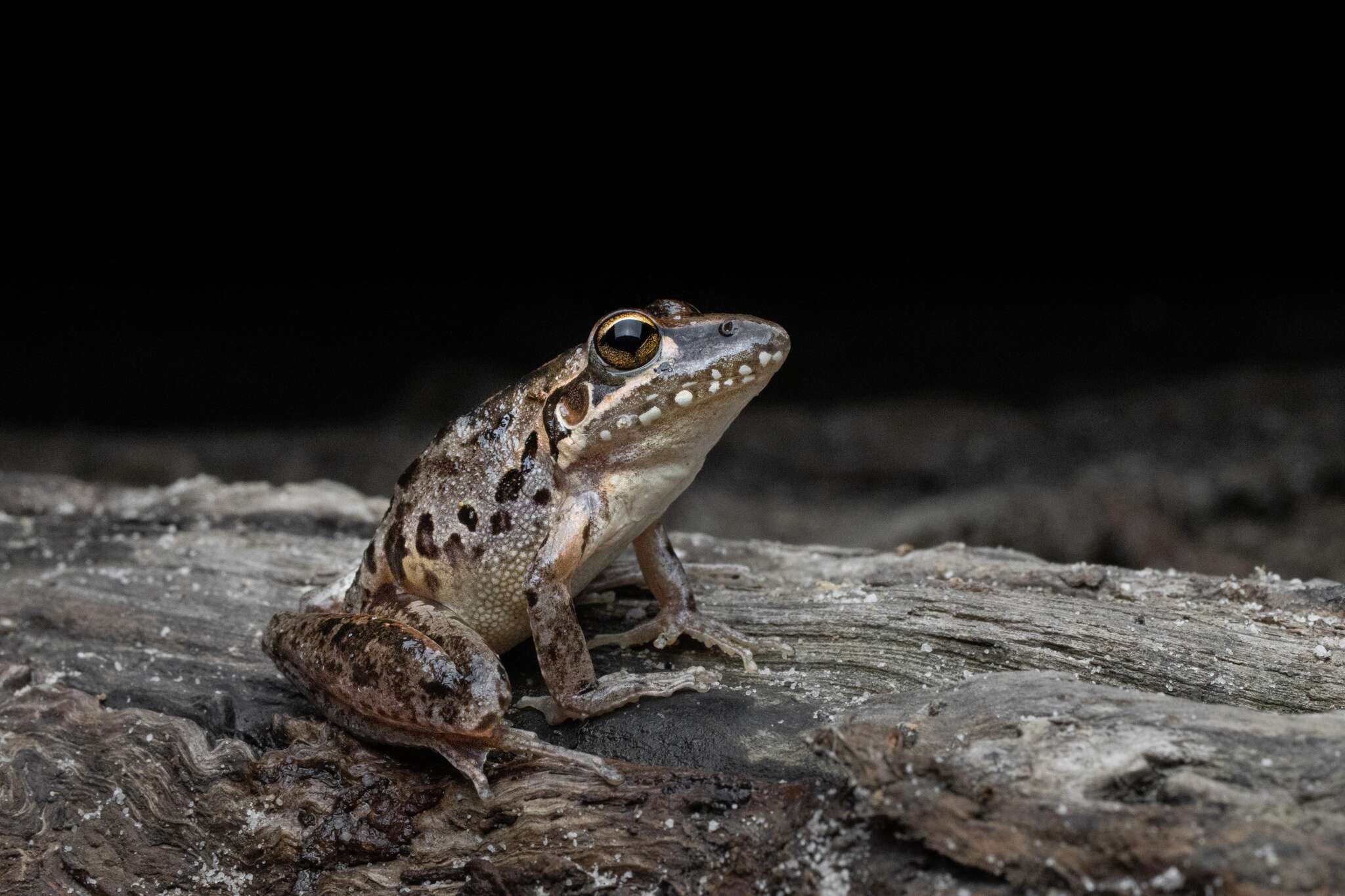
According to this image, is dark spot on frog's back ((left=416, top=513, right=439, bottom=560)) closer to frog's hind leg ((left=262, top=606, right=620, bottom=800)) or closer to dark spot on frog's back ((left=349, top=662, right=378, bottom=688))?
frog's hind leg ((left=262, top=606, right=620, bottom=800))

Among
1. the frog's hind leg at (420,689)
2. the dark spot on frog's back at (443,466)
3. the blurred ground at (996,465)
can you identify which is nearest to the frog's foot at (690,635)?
the frog's hind leg at (420,689)

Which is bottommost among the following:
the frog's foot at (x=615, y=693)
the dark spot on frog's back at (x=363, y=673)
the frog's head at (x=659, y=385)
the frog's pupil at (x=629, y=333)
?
the frog's foot at (x=615, y=693)

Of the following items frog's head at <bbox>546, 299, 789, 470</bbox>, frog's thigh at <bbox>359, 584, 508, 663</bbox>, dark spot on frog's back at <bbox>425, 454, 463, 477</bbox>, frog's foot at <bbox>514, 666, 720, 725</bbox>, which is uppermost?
frog's head at <bbox>546, 299, 789, 470</bbox>

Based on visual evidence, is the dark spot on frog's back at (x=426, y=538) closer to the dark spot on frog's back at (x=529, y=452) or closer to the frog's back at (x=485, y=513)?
the frog's back at (x=485, y=513)

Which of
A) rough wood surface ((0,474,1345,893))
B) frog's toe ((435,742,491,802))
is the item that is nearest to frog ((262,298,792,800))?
frog's toe ((435,742,491,802))

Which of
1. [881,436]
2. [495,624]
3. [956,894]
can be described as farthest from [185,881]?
[881,436]

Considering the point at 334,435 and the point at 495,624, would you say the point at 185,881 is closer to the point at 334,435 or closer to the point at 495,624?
the point at 495,624
